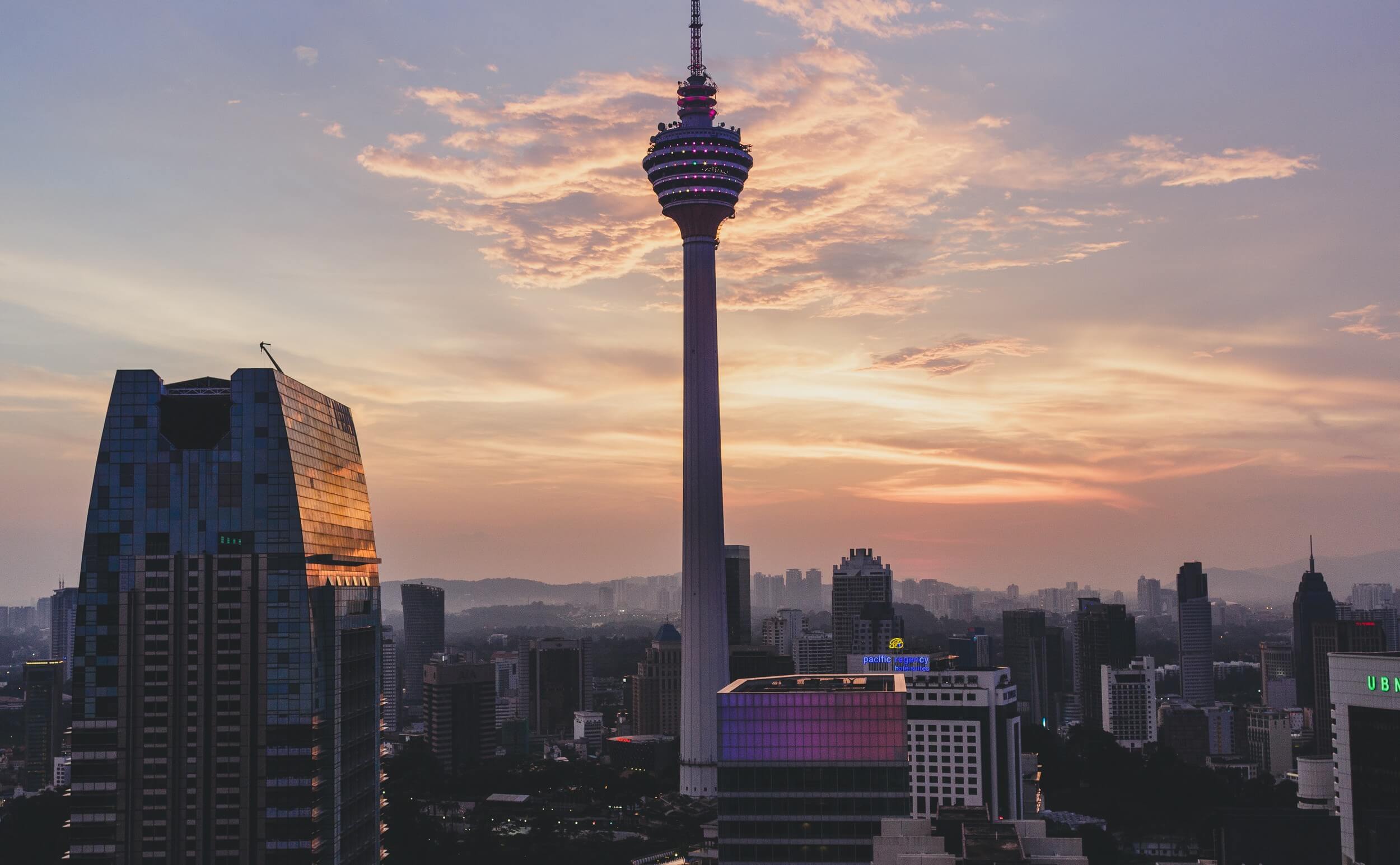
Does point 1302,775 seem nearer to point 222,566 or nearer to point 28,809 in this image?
point 222,566

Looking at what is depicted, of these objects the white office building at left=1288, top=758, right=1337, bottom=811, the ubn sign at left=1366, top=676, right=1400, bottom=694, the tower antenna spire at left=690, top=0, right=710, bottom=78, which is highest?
the tower antenna spire at left=690, top=0, right=710, bottom=78

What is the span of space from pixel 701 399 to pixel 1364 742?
351 ft

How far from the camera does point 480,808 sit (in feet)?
611

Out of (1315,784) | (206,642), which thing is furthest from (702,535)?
(206,642)

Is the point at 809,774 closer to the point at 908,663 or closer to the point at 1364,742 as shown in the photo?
the point at 1364,742

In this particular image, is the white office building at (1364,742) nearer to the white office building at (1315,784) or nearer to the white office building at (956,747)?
the white office building at (1315,784)

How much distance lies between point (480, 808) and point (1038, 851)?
129m

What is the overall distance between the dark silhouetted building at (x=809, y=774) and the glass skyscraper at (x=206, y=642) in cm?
2568

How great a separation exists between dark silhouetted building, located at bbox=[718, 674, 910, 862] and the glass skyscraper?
25676 millimetres

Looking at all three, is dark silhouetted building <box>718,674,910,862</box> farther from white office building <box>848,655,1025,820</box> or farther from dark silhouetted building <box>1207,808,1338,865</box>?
white office building <box>848,655,1025,820</box>

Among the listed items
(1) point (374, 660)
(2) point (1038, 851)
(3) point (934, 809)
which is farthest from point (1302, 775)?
(1) point (374, 660)

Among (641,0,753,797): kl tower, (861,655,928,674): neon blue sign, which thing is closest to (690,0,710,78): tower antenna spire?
(641,0,753,797): kl tower

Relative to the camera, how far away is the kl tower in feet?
601

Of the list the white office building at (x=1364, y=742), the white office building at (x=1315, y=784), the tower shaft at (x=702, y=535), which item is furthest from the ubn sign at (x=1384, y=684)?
the tower shaft at (x=702, y=535)
